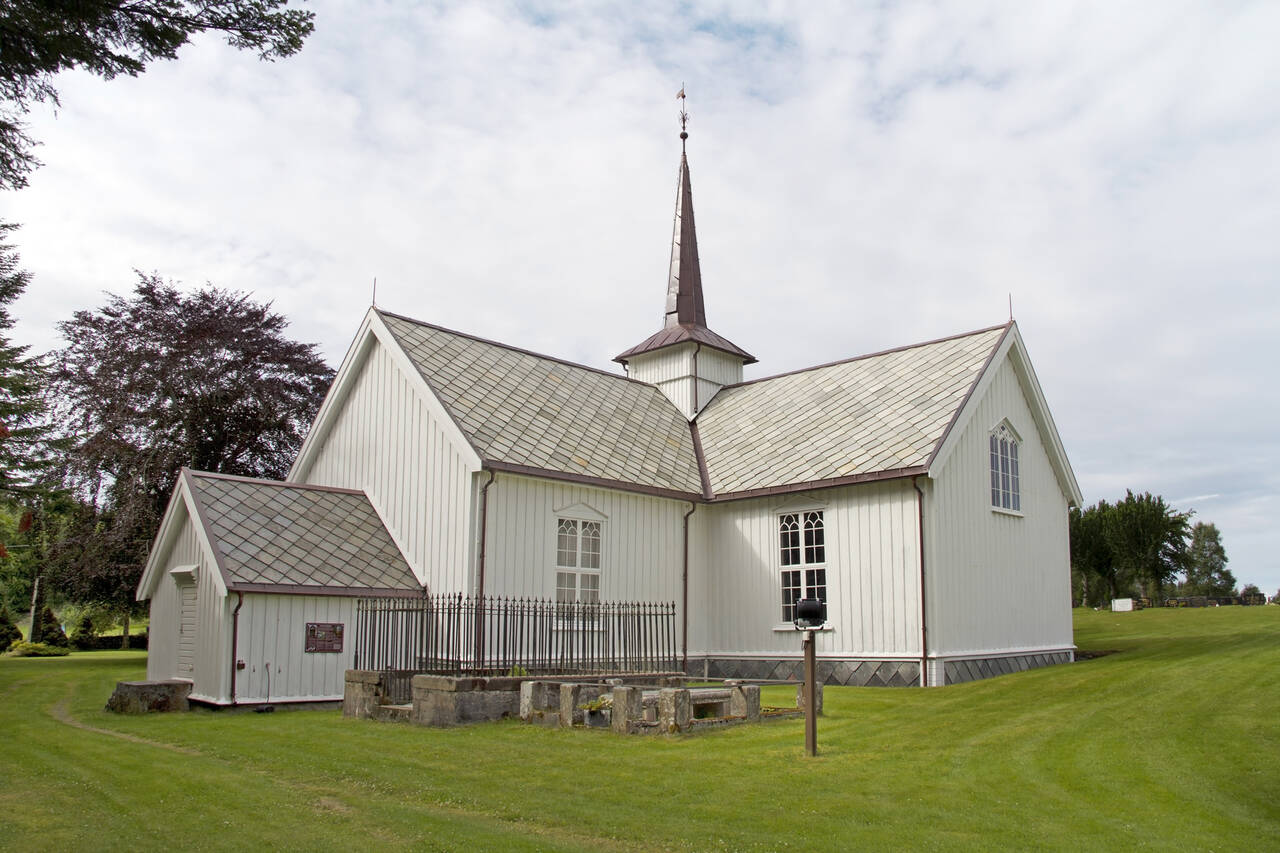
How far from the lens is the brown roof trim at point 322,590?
1625 cm

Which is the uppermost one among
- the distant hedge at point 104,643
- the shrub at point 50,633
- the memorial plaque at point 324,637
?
the memorial plaque at point 324,637

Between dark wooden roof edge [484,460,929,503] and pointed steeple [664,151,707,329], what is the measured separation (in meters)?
7.73

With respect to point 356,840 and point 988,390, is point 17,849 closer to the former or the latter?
point 356,840

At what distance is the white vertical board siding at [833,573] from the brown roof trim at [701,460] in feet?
1.56

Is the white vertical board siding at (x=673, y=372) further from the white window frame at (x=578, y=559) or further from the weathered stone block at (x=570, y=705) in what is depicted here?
the weathered stone block at (x=570, y=705)

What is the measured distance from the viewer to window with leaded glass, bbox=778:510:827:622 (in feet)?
66.0

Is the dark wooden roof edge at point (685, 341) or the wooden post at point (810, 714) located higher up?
the dark wooden roof edge at point (685, 341)

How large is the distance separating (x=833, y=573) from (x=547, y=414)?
6.74m

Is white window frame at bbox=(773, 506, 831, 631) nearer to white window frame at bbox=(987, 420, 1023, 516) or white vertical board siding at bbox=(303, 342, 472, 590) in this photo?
white window frame at bbox=(987, 420, 1023, 516)

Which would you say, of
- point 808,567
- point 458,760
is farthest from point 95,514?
point 458,760

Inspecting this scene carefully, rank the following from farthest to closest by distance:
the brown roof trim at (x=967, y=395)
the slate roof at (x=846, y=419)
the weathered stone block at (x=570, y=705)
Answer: the slate roof at (x=846, y=419), the brown roof trim at (x=967, y=395), the weathered stone block at (x=570, y=705)

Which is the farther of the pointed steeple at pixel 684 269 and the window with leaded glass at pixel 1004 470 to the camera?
the pointed steeple at pixel 684 269

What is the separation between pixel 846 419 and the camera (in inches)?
849

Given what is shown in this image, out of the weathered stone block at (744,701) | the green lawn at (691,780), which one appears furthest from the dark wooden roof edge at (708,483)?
the weathered stone block at (744,701)
